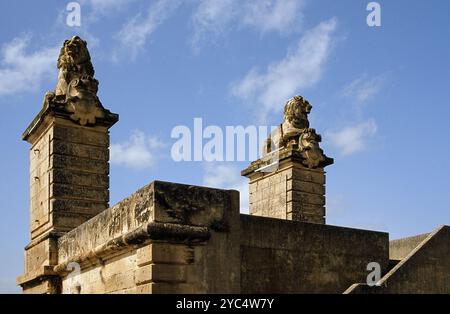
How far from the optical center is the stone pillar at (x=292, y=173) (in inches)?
591

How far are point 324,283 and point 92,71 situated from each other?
5.77m

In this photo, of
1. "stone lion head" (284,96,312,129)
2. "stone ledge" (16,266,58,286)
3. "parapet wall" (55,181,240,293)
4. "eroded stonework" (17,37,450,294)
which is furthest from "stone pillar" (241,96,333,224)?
"parapet wall" (55,181,240,293)

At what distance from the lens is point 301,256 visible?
9.17 m

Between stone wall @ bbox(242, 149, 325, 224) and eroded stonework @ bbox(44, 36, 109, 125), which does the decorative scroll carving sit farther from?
eroded stonework @ bbox(44, 36, 109, 125)

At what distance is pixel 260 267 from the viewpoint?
8719 millimetres

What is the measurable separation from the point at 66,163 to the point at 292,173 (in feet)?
17.7

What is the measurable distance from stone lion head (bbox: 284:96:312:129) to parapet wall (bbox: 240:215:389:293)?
5961mm

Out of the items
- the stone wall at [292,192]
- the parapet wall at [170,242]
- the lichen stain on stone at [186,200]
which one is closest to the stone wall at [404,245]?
the stone wall at [292,192]

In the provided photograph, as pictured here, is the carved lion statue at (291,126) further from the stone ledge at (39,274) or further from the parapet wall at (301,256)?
the stone ledge at (39,274)

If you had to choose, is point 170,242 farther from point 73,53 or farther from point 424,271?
point 73,53

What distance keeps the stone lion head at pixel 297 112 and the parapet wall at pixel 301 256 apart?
5961 millimetres
